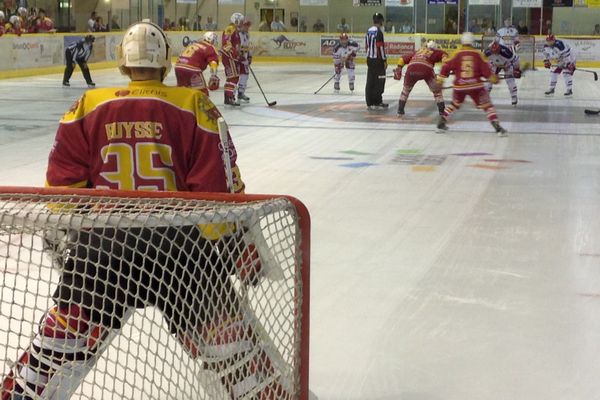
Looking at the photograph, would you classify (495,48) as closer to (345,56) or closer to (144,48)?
(345,56)

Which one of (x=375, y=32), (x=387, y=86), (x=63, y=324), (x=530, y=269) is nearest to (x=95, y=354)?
(x=63, y=324)

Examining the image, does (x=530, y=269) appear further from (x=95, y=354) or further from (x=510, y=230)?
(x=95, y=354)

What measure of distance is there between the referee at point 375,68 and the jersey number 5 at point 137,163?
12179 millimetres

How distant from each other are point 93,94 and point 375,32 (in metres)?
12.6

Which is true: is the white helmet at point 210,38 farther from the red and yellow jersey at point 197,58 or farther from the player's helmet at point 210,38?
the red and yellow jersey at point 197,58

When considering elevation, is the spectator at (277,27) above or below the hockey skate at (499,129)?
above

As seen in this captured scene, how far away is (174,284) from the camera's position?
270 centimetres

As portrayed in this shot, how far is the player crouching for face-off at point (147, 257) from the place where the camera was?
8.59ft

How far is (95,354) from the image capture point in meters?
2.71

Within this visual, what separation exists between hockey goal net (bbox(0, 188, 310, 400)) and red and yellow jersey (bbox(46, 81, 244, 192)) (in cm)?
27

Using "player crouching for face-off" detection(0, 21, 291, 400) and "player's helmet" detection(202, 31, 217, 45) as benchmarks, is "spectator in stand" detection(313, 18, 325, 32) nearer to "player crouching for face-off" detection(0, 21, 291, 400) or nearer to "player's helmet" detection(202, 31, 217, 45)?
"player's helmet" detection(202, 31, 217, 45)

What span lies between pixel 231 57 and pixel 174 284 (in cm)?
1267

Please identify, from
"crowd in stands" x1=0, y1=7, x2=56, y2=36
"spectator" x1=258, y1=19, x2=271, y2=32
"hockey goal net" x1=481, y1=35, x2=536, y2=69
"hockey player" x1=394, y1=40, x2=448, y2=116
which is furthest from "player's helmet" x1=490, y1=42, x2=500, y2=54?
"spectator" x1=258, y1=19, x2=271, y2=32

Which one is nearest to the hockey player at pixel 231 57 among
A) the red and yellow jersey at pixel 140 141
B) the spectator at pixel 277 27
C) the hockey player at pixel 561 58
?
the hockey player at pixel 561 58
